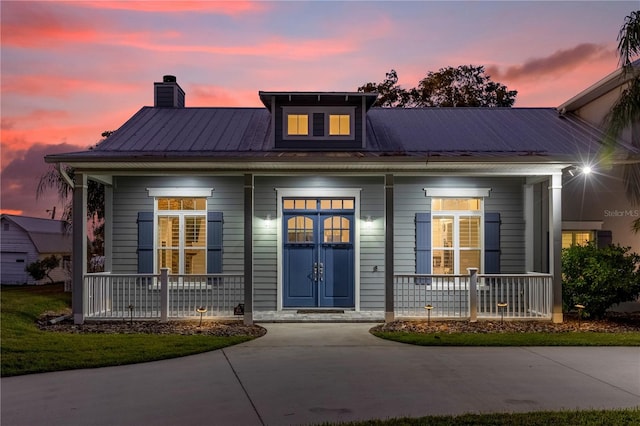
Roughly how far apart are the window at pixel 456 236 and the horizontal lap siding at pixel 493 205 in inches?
11.7

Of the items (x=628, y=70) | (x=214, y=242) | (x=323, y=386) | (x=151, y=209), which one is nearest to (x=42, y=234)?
(x=151, y=209)

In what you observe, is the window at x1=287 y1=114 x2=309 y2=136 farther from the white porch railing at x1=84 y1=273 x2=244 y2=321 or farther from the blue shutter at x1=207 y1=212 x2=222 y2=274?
the white porch railing at x1=84 y1=273 x2=244 y2=321

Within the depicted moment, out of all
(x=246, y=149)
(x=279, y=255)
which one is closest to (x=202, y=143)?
(x=246, y=149)

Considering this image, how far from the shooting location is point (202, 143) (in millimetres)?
10875

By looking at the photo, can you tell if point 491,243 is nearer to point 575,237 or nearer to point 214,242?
point 575,237

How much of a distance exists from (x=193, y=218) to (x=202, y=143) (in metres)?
1.64

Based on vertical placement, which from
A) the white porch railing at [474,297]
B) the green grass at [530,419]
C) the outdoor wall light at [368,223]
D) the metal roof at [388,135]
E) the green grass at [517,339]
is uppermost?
the metal roof at [388,135]

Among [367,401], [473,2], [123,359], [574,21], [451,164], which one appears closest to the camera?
[367,401]

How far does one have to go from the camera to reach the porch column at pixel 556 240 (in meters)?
9.45

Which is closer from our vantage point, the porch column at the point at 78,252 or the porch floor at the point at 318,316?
the porch column at the point at 78,252

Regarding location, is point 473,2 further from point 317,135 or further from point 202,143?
point 202,143

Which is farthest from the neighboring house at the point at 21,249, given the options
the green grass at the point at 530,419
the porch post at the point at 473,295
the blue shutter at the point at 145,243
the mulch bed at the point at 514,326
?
the green grass at the point at 530,419

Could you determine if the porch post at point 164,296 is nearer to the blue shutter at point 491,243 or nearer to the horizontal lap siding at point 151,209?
the horizontal lap siding at point 151,209

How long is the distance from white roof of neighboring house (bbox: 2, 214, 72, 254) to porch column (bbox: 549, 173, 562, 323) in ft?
75.8
